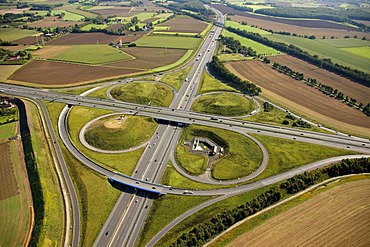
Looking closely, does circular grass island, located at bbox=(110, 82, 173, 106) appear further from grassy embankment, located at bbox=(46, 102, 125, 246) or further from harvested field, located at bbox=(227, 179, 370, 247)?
harvested field, located at bbox=(227, 179, 370, 247)

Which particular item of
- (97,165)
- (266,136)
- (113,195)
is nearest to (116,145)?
(97,165)

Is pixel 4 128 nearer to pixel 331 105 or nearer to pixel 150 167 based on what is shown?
pixel 150 167

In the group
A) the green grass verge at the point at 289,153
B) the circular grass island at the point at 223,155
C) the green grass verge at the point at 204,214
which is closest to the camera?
the green grass verge at the point at 204,214

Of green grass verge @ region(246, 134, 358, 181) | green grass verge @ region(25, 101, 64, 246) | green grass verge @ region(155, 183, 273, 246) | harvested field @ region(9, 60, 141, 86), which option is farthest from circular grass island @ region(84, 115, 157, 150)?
harvested field @ region(9, 60, 141, 86)

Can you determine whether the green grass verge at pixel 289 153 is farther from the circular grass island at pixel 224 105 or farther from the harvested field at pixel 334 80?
the harvested field at pixel 334 80

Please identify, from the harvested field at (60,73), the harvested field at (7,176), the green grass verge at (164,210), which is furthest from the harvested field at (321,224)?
the harvested field at (60,73)
